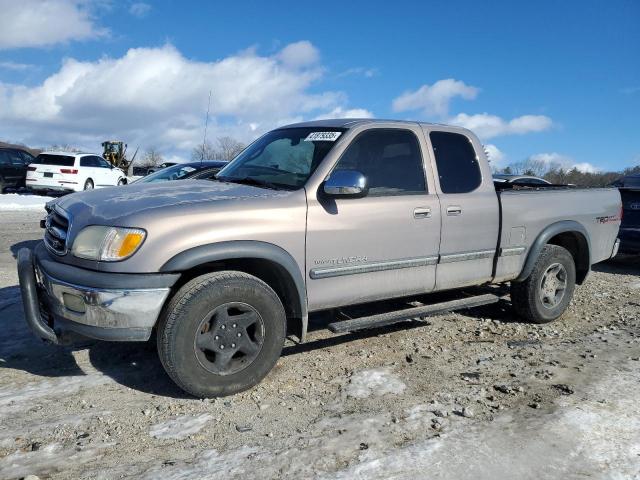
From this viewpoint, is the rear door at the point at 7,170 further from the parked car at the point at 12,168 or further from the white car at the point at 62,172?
the white car at the point at 62,172

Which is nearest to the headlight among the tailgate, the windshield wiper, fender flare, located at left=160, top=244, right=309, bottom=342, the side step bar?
fender flare, located at left=160, top=244, right=309, bottom=342

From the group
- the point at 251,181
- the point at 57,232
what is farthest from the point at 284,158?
Answer: the point at 57,232

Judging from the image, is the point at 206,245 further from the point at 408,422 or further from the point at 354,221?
the point at 408,422

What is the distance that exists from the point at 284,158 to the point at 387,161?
2.73 ft

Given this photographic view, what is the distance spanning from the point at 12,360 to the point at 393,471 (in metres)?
3.03

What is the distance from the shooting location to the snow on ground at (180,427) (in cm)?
301

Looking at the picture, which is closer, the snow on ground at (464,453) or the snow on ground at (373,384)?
the snow on ground at (464,453)

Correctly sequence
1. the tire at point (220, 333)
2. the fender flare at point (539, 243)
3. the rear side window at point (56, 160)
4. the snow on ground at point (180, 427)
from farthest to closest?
the rear side window at point (56, 160), the fender flare at point (539, 243), the tire at point (220, 333), the snow on ground at point (180, 427)

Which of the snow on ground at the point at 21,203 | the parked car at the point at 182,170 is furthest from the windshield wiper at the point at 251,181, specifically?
the snow on ground at the point at 21,203

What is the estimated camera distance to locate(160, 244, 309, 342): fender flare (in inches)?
126

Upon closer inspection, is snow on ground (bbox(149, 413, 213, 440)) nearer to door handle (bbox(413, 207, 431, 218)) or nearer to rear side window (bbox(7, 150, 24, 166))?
door handle (bbox(413, 207, 431, 218))

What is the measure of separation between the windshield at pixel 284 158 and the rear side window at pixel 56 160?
15576 millimetres

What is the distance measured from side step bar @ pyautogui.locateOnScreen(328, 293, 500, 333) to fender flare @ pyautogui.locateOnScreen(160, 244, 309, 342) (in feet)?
0.98

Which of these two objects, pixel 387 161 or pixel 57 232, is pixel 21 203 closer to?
pixel 57 232
